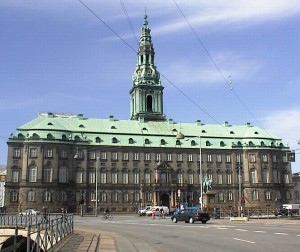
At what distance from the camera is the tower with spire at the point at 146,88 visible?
405 feet

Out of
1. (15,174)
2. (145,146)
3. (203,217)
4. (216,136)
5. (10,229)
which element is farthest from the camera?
(216,136)

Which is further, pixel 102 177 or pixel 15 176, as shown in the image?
pixel 102 177

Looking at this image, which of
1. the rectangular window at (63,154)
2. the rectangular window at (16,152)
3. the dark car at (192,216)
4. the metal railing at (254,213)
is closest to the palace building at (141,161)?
the rectangular window at (16,152)

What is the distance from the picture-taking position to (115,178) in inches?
4227

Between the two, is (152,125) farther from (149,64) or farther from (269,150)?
(269,150)

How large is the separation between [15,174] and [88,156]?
18218mm

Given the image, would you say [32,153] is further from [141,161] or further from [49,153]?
[141,161]

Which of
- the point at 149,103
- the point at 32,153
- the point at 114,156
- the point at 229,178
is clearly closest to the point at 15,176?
the point at 32,153

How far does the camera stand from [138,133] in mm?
114062

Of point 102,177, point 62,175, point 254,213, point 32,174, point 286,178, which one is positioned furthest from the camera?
point 286,178

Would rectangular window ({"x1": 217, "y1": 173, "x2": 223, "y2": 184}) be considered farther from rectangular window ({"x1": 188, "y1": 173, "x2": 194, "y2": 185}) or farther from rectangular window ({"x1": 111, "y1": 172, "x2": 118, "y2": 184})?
rectangular window ({"x1": 111, "y1": 172, "x2": 118, "y2": 184})

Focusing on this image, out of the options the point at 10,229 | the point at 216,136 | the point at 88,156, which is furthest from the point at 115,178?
the point at 10,229

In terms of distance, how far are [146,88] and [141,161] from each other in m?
24.4

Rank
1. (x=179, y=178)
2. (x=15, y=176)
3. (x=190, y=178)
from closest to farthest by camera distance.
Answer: (x=15, y=176) < (x=179, y=178) < (x=190, y=178)
